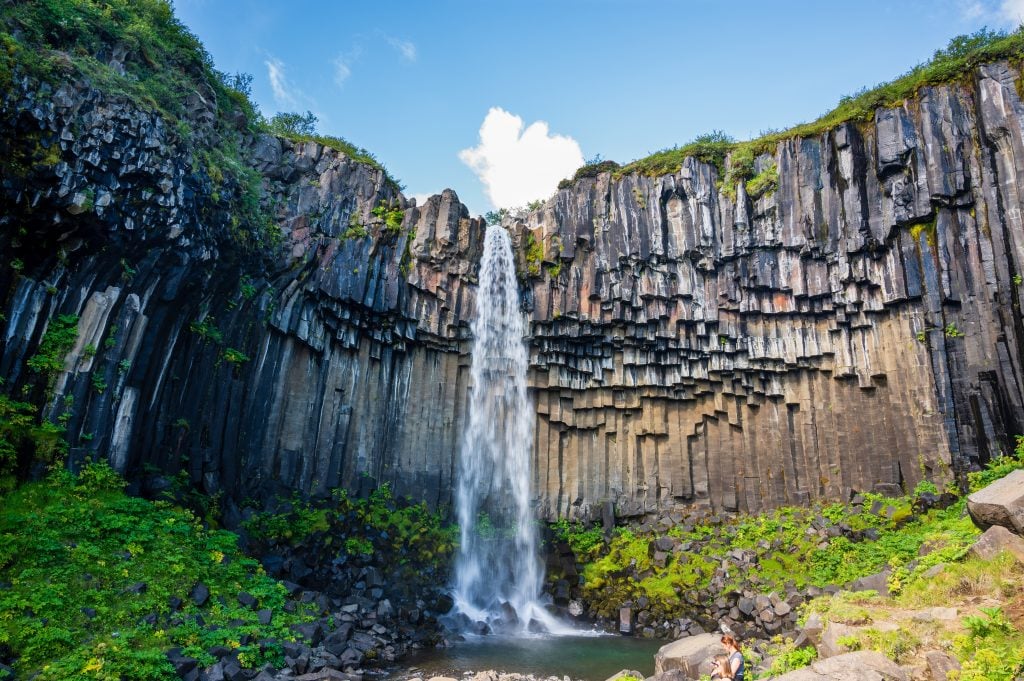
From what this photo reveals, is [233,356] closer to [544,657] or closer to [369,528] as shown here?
[369,528]

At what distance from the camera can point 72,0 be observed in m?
15.4

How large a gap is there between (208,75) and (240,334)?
27.5 feet

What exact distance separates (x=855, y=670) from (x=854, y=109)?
20.9 metres

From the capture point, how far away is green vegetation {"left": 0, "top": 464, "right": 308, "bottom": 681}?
9977 mm

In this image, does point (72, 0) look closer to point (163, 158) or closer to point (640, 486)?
point (163, 158)

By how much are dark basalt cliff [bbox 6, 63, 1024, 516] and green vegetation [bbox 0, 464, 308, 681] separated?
4.71ft

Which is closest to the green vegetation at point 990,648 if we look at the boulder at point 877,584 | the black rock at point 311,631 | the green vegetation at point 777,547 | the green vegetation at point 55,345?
the boulder at point 877,584

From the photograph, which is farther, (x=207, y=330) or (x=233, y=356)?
(x=233, y=356)

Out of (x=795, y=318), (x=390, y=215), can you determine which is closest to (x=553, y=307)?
(x=390, y=215)

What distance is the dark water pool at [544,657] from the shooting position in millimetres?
14562

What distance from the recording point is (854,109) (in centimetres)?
2247

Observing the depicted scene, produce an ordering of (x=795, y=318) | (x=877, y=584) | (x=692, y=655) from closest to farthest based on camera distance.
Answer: (x=692, y=655), (x=877, y=584), (x=795, y=318)

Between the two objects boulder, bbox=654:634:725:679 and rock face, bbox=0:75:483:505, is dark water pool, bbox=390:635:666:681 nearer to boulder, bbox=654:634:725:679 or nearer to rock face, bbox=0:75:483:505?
boulder, bbox=654:634:725:679

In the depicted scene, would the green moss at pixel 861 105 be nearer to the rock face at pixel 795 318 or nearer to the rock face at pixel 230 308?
the rock face at pixel 795 318
